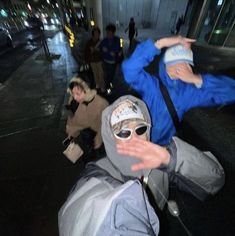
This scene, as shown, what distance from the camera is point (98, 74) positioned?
5.77 metres

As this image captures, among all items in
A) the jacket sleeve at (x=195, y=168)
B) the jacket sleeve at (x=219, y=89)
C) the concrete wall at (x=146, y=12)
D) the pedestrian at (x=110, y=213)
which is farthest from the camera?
the concrete wall at (x=146, y=12)

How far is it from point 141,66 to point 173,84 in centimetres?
37

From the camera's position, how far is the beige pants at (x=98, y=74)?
5590mm

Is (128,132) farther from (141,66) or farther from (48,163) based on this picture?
(48,163)

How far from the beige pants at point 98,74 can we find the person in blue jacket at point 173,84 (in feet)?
13.2

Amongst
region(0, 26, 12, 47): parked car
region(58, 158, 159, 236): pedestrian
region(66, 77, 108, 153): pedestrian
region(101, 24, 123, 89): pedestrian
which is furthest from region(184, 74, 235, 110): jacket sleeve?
region(0, 26, 12, 47): parked car

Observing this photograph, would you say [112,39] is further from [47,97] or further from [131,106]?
[131,106]

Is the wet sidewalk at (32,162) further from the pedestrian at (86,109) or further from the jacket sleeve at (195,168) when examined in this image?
the jacket sleeve at (195,168)

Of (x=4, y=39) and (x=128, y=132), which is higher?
(x=128, y=132)

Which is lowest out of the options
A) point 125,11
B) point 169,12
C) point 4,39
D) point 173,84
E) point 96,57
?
point 4,39

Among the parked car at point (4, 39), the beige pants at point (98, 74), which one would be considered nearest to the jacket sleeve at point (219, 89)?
the beige pants at point (98, 74)

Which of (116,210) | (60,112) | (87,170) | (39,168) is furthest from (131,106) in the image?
(60,112)

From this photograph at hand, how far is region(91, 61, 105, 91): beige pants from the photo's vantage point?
5.59m

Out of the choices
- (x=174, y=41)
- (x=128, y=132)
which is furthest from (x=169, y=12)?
(x=128, y=132)
